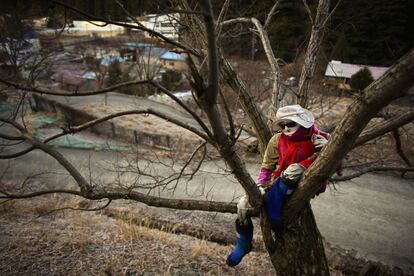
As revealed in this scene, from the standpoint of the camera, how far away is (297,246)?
10.7 feet

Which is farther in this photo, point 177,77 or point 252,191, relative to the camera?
point 177,77

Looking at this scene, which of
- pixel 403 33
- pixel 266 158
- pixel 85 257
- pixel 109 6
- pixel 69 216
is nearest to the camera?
pixel 266 158

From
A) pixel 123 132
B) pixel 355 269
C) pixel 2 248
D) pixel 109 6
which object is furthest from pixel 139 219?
pixel 123 132

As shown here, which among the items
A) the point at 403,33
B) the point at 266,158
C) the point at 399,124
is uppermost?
the point at 403,33

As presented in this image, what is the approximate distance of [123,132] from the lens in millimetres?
15281

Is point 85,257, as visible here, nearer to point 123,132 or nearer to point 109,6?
point 109,6

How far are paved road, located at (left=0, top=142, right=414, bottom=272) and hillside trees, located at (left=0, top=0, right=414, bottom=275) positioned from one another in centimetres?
291

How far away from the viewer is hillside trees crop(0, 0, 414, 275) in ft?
5.72

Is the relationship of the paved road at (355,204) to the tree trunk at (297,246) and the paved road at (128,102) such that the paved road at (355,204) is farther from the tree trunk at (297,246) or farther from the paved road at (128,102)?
the paved road at (128,102)

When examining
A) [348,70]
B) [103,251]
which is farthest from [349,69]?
[103,251]

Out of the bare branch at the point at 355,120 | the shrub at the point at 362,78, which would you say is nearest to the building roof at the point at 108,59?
the shrub at the point at 362,78

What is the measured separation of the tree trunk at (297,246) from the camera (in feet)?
10.6

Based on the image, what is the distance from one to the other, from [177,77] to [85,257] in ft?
62.3

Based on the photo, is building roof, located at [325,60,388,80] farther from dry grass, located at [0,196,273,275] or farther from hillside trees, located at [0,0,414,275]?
hillside trees, located at [0,0,414,275]
